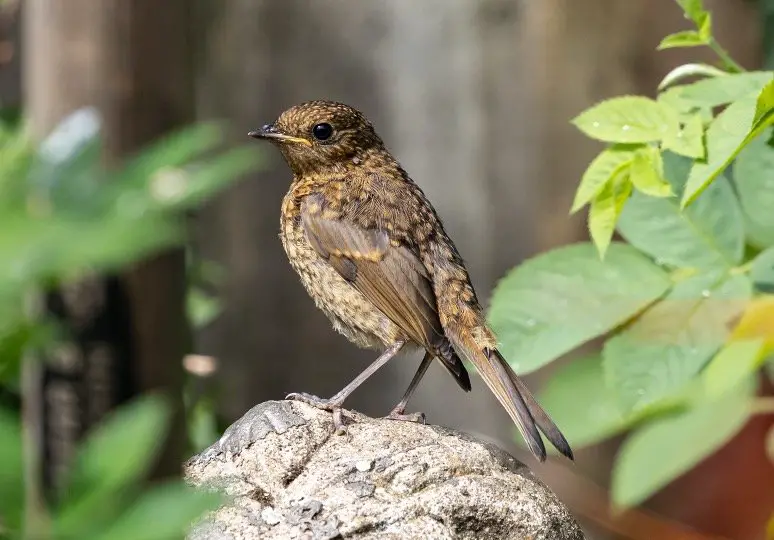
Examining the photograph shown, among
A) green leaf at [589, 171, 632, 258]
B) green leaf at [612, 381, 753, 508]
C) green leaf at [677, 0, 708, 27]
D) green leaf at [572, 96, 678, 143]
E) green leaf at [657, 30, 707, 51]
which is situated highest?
green leaf at [677, 0, 708, 27]

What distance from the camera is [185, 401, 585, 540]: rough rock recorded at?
1.85 metres

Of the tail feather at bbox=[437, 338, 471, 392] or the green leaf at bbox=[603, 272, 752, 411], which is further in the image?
the tail feather at bbox=[437, 338, 471, 392]

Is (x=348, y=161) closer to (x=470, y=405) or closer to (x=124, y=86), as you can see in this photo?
(x=124, y=86)

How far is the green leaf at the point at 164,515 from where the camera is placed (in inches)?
24.0

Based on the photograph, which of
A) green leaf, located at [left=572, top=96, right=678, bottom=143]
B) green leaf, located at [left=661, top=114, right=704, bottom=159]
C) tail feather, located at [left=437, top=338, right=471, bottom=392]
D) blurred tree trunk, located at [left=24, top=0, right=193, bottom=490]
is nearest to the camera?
green leaf, located at [left=661, top=114, right=704, bottom=159]

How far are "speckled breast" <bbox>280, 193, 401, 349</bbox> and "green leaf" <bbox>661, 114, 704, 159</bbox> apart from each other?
0.97 metres

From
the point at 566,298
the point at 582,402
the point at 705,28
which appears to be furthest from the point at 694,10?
the point at 582,402

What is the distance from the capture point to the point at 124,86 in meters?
3.47

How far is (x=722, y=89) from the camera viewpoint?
6.25ft

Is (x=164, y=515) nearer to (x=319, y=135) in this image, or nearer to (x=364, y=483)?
(x=364, y=483)

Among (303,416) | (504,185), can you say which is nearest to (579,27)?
(504,185)

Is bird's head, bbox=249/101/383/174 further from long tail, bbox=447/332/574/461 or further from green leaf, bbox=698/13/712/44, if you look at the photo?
green leaf, bbox=698/13/712/44

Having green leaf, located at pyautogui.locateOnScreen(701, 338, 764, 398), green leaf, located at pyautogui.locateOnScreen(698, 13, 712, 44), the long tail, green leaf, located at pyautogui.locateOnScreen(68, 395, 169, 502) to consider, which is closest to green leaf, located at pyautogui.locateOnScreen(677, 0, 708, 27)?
green leaf, located at pyautogui.locateOnScreen(698, 13, 712, 44)

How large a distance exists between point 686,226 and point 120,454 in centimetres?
167
